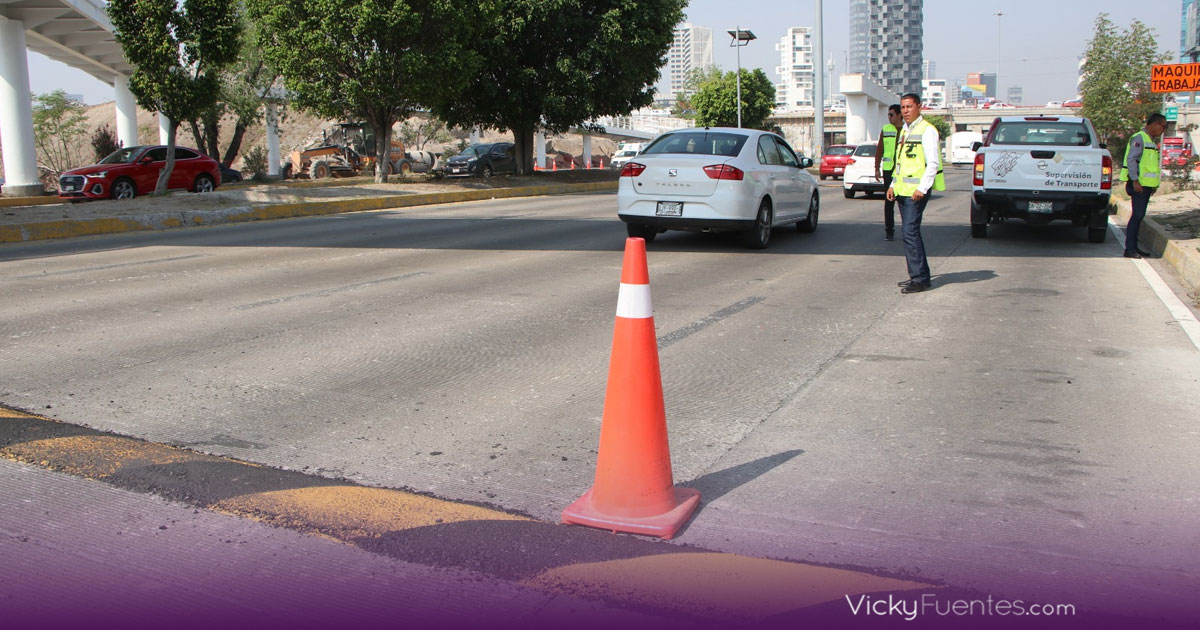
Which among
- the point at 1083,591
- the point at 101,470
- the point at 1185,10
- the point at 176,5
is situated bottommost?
the point at 1083,591

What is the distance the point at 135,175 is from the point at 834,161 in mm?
23313

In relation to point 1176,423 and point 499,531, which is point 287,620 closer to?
point 499,531

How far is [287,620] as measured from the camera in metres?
2.86

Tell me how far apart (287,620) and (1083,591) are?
2525 millimetres

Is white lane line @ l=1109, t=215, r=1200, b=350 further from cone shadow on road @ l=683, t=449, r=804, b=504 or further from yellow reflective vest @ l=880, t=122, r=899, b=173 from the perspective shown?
cone shadow on road @ l=683, t=449, r=804, b=504

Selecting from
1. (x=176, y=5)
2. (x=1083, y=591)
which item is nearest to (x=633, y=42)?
(x=176, y=5)

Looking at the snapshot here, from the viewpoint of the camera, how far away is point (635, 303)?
3689 millimetres

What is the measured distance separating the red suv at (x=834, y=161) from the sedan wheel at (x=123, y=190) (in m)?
23.1

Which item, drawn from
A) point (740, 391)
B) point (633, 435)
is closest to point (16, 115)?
point (740, 391)

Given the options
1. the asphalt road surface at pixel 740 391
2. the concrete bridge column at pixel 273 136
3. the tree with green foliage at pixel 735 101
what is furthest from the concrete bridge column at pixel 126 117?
the tree with green foliage at pixel 735 101

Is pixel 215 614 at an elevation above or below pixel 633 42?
below

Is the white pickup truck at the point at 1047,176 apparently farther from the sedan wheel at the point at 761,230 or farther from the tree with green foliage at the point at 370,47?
the tree with green foliage at the point at 370,47

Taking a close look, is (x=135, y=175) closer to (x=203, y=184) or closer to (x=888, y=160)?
(x=203, y=184)

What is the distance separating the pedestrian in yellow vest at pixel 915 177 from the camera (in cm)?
877
